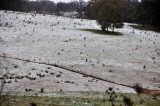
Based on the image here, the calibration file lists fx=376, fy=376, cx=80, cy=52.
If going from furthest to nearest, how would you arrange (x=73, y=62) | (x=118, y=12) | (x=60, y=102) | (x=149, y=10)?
(x=149, y=10)
(x=118, y=12)
(x=73, y=62)
(x=60, y=102)

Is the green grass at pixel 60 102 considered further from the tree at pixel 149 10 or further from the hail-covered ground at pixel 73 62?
the tree at pixel 149 10

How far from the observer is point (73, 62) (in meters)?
19.8

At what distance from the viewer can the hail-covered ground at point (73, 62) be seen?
14.7 m

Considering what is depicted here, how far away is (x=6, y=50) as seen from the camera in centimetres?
2103

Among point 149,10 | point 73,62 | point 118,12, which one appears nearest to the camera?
point 73,62

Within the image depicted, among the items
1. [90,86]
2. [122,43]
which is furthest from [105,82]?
[122,43]

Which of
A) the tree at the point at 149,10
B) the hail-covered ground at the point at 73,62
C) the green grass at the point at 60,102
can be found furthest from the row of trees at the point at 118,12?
the green grass at the point at 60,102

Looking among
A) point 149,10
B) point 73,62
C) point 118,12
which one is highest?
point 118,12

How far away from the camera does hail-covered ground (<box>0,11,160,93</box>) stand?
48.4 feet

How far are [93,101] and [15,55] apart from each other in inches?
399

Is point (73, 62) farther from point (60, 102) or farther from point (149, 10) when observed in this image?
point (149, 10)

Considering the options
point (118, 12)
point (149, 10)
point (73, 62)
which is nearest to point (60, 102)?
point (73, 62)

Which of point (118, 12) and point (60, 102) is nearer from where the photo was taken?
point (60, 102)

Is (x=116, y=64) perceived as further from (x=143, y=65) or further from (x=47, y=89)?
(x=47, y=89)
